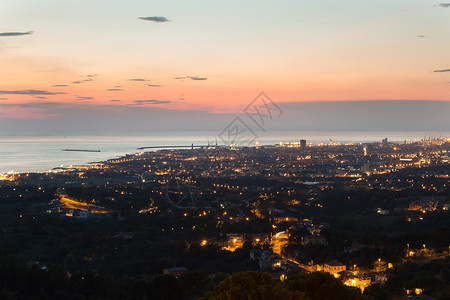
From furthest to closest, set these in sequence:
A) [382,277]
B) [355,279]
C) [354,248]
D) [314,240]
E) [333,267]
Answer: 1. [314,240]
2. [354,248]
3. [333,267]
4. [355,279]
5. [382,277]

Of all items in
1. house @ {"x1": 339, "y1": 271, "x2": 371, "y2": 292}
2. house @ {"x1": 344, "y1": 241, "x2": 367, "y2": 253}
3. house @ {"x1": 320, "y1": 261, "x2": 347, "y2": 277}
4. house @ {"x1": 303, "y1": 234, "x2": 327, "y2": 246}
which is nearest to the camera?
house @ {"x1": 339, "y1": 271, "x2": 371, "y2": 292}

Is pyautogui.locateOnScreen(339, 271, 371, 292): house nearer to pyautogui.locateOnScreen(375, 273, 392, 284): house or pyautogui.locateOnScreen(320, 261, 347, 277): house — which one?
pyautogui.locateOnScreen(375, 273, 392, 284): house

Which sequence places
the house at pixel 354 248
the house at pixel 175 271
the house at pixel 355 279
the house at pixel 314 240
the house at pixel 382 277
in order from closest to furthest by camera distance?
the house at pixel 382 277 < the house at pixel 355 279 < the house at pixel 175 271 < the house at pixel 354 248 < the house at pixel 314 240

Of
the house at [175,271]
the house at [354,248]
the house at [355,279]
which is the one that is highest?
the house at [354,248]

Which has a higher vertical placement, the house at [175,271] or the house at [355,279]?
the house at [175,271]

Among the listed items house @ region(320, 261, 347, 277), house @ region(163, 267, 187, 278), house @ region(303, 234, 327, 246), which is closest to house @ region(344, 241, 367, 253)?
house @ region(303, 234, 327, 246)

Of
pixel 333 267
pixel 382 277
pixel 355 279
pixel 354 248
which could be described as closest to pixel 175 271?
pixel 333 267

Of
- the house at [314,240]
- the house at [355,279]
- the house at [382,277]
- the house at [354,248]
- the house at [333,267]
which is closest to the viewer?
the house at [382,277]

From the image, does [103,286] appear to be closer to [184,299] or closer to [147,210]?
[184,299]

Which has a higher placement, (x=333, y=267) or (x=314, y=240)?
(x=314, y=240)

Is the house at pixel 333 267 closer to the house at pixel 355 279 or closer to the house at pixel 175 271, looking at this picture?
the house at pixel 355 279

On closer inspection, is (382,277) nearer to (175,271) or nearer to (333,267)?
(333,267)

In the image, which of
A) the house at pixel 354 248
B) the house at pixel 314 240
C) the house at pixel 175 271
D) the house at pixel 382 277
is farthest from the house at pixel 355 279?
the house at pixel 175 271
